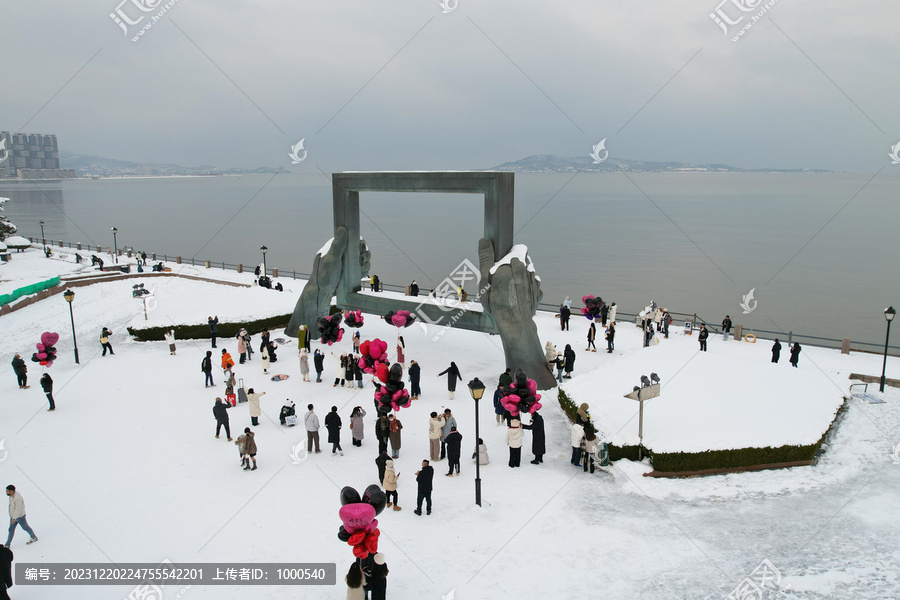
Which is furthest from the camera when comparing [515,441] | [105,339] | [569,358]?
[105,339]

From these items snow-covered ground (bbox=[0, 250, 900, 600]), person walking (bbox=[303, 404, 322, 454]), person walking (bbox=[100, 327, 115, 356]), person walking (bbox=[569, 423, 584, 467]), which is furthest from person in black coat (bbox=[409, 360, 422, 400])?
person walking (bbox=[100, 327, 115, 356])

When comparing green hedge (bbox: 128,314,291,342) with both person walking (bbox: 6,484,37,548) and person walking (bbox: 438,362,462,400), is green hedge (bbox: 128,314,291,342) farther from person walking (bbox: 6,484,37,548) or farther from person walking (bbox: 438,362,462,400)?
person walking (bbox: 6,484,37,548)

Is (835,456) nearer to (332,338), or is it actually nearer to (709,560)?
(709,560)

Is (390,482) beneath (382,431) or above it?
beneath

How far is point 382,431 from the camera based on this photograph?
13914 mm

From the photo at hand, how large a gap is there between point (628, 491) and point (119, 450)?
11872 millimetres

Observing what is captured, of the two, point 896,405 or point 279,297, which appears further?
point 279,297

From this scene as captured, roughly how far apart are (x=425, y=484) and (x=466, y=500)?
127 centimetres

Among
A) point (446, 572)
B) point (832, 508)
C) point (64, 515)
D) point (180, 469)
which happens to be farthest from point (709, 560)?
point (64, 515)

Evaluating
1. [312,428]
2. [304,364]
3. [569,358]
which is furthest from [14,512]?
[569,358]

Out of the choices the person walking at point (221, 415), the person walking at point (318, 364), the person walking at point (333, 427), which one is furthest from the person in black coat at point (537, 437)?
the person walking at point (318, 364)

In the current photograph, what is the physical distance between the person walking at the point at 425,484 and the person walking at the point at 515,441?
2579mm

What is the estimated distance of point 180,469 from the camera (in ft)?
45.6

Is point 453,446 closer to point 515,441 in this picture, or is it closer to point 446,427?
point 446,427
